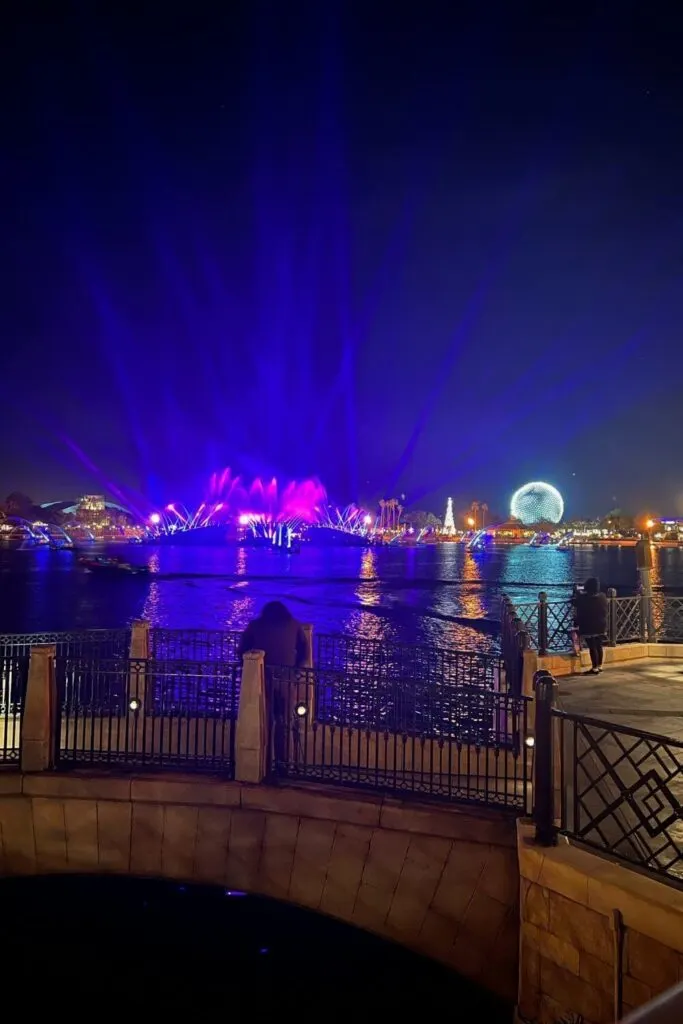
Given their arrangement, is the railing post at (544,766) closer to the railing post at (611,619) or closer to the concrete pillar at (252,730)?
the concrete pillar at (252,730)

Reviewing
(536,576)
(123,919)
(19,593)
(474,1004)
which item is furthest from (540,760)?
(536,576)

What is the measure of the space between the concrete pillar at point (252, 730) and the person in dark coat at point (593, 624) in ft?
27.9

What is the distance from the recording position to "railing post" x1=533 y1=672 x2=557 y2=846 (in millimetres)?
6461

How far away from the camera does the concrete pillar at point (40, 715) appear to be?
8664 mm

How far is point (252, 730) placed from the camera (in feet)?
27.9

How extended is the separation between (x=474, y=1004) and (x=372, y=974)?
1.38 metres

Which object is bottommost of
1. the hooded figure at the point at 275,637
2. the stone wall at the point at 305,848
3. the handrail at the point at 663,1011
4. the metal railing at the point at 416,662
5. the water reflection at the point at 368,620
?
the water reflection at the point at 368,620

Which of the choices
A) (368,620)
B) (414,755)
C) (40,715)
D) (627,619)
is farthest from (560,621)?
(368,620)

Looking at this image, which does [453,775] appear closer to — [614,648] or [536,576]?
[614,648]

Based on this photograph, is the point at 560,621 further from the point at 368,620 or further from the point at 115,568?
the point at 115,568

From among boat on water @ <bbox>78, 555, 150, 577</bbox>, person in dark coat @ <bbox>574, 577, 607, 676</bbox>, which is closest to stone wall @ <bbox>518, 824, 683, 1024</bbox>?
person in dark coat @ <bbox>574, 577, 607, 676</bbox>

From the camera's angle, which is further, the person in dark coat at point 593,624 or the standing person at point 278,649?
the person in dark coat at point 593,624

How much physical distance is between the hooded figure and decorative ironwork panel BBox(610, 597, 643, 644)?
360 inches

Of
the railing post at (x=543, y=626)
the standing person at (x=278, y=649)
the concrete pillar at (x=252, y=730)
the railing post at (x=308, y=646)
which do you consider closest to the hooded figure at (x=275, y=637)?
the standing person at (x=278, y=649)
